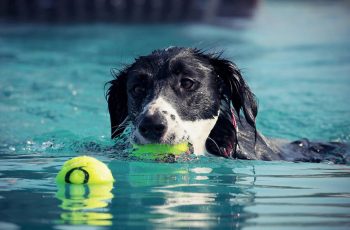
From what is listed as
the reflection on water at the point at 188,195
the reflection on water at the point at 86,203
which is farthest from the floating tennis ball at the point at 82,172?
the reflection on water at the point at 188,195

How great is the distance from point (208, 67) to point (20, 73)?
507 centimetres

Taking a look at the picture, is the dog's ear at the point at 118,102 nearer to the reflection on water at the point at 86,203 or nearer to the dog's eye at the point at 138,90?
the dog's eye at the point at 138,90

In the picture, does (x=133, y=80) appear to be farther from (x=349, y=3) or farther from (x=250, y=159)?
(x=349, y=3)

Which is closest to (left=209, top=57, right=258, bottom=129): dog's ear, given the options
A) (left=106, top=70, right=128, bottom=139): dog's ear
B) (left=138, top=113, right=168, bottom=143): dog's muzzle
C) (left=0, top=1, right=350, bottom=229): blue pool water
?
(left=0, top=1, right=350, bottom=229): blue pool water

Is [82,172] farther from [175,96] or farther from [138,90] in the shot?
[138,90]

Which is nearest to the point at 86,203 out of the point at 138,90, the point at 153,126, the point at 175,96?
the point at 153,126

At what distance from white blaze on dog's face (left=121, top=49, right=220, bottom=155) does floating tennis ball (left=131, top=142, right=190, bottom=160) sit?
4 centimetres

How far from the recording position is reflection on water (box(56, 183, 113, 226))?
384cm

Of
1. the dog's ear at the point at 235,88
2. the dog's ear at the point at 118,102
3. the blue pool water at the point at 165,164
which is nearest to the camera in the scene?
the blue pool water at the point at 165,164

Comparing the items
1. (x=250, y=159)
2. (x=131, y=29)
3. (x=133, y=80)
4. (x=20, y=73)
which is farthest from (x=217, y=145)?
(x=131, y=29)

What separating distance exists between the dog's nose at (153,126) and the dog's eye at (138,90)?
63cm

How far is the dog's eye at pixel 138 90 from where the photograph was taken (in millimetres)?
5632

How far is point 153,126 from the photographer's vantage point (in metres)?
4.99

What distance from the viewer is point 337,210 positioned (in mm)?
4121
